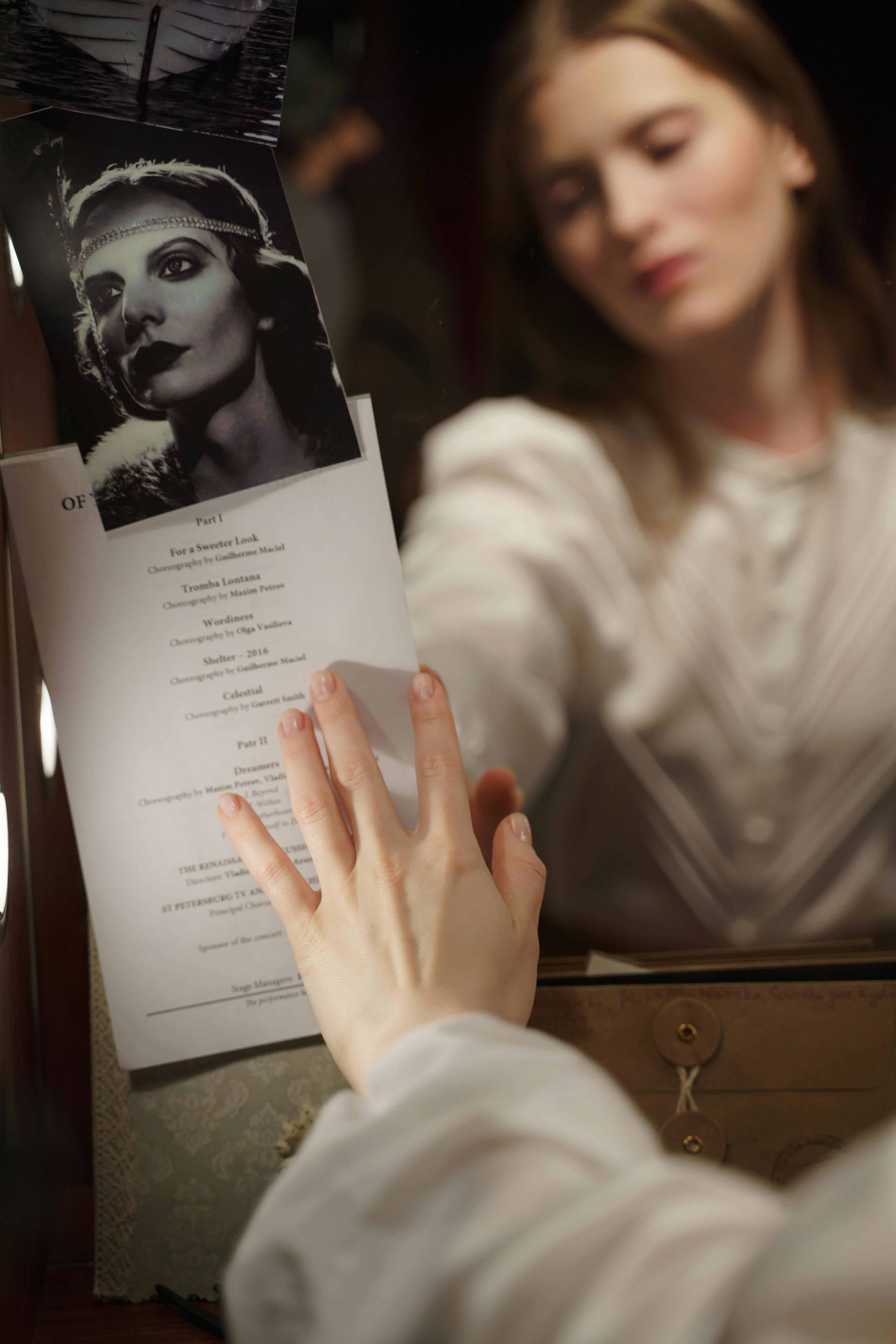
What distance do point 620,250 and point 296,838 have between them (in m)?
A: 0.55

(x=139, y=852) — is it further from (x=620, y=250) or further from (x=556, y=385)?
(x=620, y=250)

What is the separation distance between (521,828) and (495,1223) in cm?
37

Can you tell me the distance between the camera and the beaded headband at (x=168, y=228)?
70cm

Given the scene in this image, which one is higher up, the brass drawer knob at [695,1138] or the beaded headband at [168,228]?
the beaded headband at [168,228]

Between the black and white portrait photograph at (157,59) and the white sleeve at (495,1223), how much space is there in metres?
0.72

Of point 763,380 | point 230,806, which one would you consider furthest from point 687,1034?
point 763,380

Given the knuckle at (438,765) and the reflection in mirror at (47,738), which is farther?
the reflection in mirror at (47,738)

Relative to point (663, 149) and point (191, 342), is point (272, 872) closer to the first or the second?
point (191, 342)

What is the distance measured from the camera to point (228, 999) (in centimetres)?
75

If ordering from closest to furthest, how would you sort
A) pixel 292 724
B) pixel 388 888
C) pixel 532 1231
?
pixel 532 1231 → pixel 388 888 → pixel 292 724

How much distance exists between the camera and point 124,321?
707 mm

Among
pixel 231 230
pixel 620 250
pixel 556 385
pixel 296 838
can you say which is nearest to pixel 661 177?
pixel 620 250

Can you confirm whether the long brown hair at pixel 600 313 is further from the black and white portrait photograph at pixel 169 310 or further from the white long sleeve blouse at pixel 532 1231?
the white long sleeve blouse at pixel 532 1231

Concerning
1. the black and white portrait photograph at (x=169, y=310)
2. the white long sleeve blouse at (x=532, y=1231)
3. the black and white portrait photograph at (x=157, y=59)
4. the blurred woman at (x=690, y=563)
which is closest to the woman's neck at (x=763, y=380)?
the blurred woman at (x=690, y=563)
